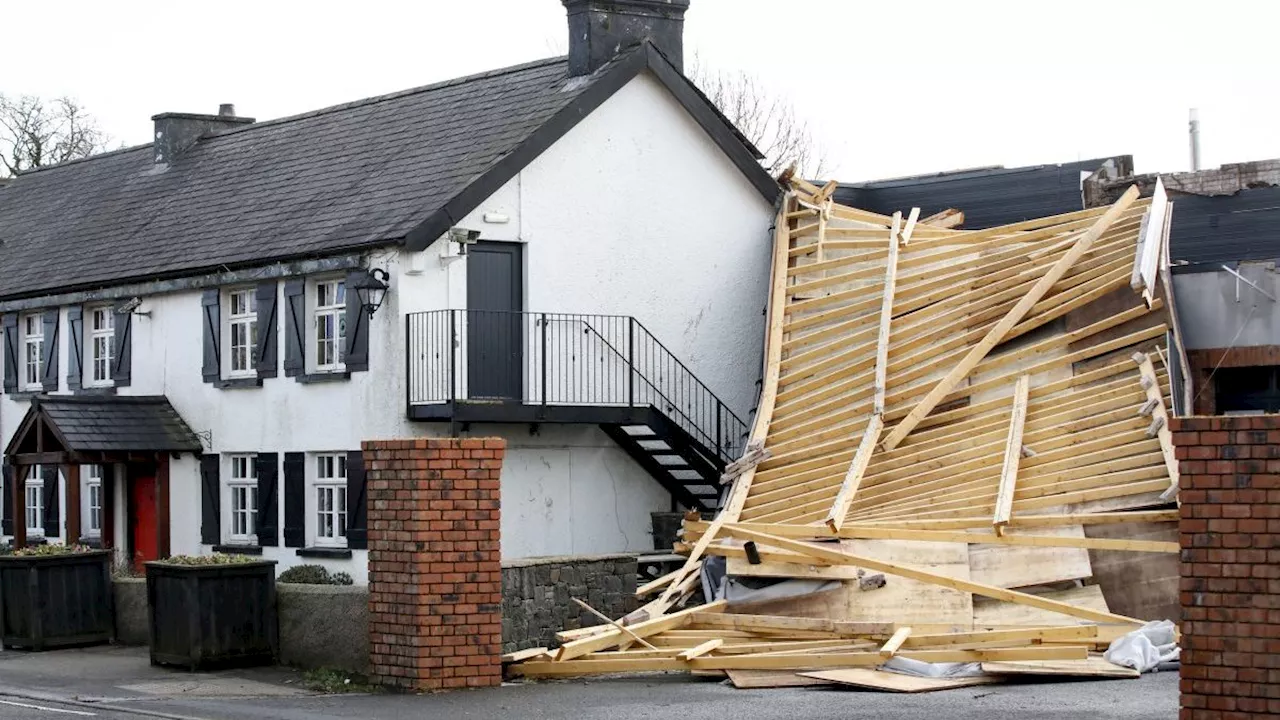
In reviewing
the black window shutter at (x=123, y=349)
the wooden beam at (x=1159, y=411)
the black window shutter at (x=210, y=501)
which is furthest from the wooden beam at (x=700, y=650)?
the black window shutter at (x=123, y=349)

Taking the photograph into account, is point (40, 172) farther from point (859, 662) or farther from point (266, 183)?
point (859, 662)

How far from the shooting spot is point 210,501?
25.2m

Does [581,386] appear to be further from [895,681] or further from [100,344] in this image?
[895,681]

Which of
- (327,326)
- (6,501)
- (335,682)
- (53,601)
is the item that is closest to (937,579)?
(335,682)

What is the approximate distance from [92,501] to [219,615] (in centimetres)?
1151

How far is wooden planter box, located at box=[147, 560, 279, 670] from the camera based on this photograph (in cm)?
1700

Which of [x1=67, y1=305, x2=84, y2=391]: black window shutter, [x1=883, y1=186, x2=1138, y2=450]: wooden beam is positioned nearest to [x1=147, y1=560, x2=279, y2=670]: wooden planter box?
[x1=883, y1=186, x2=1138, y2=450]: wooden beam

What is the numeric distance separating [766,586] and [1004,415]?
3583 millimetres

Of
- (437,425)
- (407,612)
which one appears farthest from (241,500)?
(407,612)

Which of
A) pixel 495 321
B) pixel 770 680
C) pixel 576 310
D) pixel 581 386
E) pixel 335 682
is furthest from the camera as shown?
pixel 576 310

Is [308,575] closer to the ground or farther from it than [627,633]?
farther from it

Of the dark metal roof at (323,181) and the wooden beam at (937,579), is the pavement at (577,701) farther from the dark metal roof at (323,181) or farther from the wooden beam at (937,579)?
the dark metal roof at (323,181)

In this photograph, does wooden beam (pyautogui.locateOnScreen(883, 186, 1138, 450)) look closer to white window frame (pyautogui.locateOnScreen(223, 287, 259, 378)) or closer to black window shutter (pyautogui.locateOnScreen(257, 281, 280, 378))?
black window shutter (pyautogui.locateOnScreen(257, 281, 280, 378))

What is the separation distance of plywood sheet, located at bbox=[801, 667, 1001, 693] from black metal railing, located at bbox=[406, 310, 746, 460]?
7297mm
